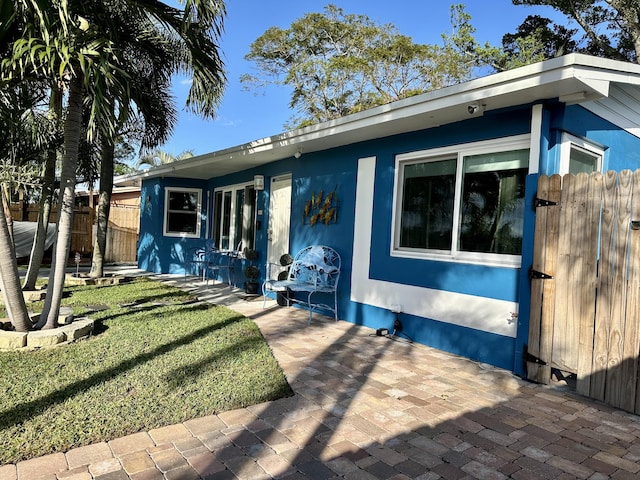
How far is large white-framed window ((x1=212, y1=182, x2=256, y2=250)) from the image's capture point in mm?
8969

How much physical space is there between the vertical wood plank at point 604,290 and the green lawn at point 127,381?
7.95 feet

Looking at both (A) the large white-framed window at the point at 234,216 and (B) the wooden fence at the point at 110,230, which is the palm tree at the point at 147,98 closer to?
(A) the large white-framed window at the point at 234,216

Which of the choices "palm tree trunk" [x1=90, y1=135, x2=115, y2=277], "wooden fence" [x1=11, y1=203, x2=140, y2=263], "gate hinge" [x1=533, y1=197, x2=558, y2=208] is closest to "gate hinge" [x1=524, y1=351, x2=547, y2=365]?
"gate hinge" [x1=533, y1=197, x2=558, y2=208]

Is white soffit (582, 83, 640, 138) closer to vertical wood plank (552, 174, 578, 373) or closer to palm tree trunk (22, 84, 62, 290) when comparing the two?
vertical wood plank (552, 174, 578, 373)

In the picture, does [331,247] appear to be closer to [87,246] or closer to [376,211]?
[376,211]

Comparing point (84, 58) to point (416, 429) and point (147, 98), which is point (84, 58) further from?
point (147, 98)

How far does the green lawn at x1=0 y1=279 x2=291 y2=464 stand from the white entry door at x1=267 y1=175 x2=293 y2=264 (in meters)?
2.68

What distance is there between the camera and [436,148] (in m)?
4.93

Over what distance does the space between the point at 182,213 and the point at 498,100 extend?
9187mm

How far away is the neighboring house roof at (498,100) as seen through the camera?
3426mm

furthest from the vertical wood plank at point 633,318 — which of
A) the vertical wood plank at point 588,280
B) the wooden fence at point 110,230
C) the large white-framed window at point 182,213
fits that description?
the wooden fence at point 110,230

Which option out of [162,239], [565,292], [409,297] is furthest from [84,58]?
[162,239]

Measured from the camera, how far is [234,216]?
970 cm

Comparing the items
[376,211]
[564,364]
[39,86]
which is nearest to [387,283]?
[376,211]
